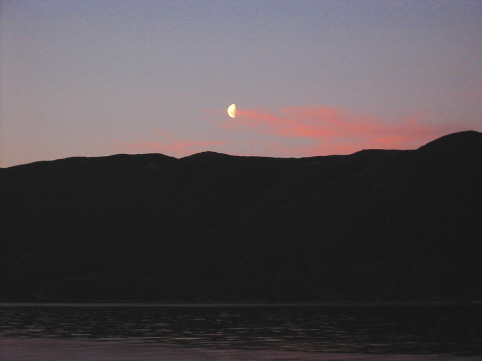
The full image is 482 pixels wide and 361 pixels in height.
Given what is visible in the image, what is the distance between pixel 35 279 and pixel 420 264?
73386mm

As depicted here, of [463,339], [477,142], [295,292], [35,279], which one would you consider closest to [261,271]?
[295,292]

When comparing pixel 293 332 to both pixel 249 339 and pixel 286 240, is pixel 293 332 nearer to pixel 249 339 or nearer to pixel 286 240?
pixel 249 339

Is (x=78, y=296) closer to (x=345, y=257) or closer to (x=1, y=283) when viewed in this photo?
(x=1, y=283)

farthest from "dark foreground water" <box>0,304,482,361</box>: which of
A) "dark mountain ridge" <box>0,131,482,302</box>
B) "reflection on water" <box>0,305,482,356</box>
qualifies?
"dark mountain ridge" <box>0,131,482,302</box>

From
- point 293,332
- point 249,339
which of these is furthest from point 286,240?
point 249,339

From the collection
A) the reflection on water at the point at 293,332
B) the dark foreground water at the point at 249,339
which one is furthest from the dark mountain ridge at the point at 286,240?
the dark foreground water at the point at 249,339

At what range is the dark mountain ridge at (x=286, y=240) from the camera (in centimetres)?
13700

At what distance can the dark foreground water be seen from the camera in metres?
42.6

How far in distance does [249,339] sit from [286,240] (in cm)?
10168

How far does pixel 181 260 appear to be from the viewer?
162 m

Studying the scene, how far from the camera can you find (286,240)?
154 m

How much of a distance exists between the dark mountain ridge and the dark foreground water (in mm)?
59187

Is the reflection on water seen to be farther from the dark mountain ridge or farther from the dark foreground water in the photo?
the dark mountain ridge

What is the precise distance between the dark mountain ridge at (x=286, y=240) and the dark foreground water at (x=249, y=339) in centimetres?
5919
